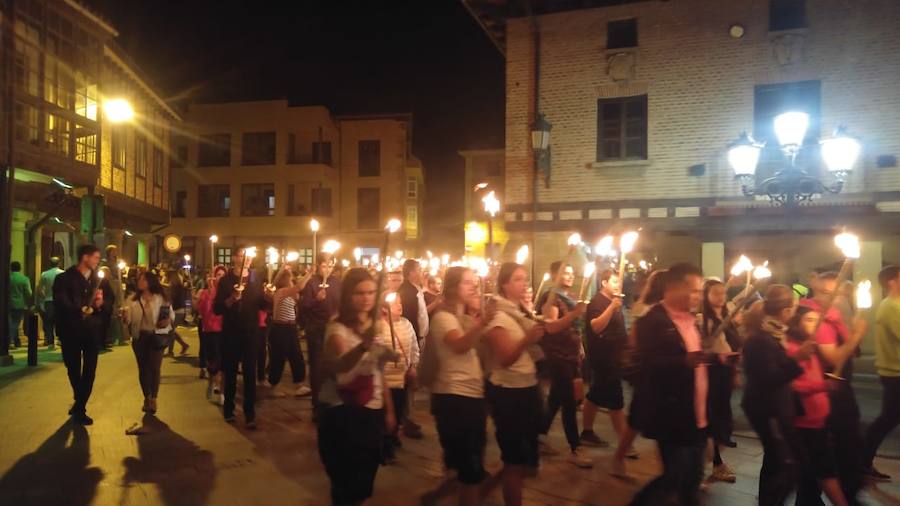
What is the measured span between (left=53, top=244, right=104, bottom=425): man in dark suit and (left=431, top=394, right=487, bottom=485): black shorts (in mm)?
5337

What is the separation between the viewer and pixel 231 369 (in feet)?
25.8

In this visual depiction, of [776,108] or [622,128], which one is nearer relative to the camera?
[776,108]

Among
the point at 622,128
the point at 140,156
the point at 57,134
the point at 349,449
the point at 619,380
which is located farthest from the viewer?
the point at 140,156

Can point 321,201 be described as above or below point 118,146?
below

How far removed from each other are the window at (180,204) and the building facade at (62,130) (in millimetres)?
21233

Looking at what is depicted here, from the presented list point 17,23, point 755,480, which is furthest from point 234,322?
point 17,23

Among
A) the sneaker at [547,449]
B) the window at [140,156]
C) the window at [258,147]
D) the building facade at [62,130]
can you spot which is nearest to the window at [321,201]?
the window at [258,147]

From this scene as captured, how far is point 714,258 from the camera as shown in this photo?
13742 millimetres

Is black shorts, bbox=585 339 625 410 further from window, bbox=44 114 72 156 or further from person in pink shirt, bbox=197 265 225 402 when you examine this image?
window, bbox=44 114 72 156

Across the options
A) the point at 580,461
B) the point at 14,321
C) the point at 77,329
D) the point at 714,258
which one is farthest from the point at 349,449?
the point at 14,321

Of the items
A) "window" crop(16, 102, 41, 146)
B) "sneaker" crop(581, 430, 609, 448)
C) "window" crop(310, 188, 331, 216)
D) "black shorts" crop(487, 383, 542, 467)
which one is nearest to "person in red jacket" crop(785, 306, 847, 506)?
"black shorts" crop(487, 383, 542, 467)

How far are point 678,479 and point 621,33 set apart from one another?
1193 centimetres

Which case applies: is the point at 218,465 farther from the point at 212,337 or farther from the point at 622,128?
the point at 622,128

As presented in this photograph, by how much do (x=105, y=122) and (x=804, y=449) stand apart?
21865 millimetres
